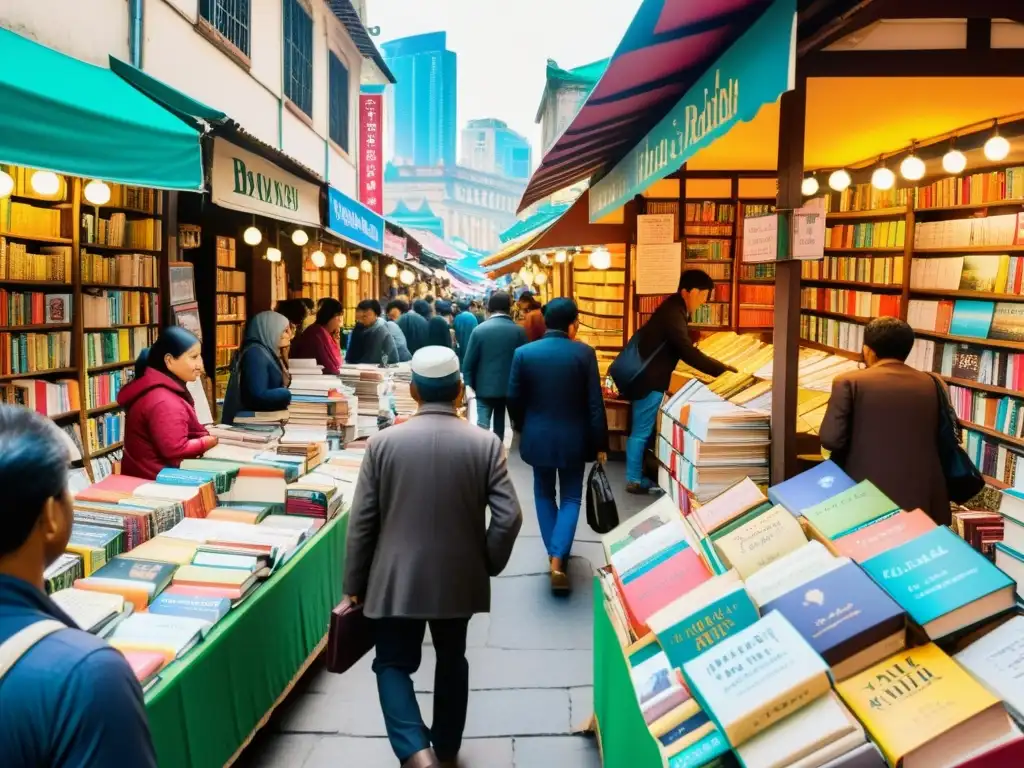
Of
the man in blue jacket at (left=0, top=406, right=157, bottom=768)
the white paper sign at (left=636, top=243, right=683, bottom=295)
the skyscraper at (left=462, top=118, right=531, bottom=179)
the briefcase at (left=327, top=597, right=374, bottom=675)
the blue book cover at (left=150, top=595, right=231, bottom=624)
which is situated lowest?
the briefcase at (left=327, top=597, right=374, bottom=675)

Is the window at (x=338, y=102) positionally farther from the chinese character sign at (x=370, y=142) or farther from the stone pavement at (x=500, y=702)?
the stone pavement at (x=500, y=702)

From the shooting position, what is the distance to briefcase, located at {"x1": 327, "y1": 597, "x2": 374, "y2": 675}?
10.6ft

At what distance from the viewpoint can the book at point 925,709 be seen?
5.77ft

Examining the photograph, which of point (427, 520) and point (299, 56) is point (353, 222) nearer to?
point (427, 520)

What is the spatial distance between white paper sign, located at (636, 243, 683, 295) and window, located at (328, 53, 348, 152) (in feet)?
29.7

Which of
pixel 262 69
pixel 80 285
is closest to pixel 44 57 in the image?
pixel 80 285

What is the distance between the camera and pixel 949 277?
23.9 feet

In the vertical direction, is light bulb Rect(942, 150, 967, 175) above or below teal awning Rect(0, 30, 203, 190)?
above

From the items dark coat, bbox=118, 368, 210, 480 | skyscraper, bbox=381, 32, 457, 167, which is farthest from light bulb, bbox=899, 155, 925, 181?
skyscraper, bbox=381, 32, 457, 167

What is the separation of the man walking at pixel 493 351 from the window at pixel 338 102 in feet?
28.2

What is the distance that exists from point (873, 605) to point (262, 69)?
11.3 meters

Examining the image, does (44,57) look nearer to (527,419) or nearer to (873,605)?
(527,419)

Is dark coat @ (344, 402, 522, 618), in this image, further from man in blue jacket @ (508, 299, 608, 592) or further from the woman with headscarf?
the woman with headscarf

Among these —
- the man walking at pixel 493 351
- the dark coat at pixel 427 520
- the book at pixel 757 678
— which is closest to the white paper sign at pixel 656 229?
the man walking at pixel 493 351
